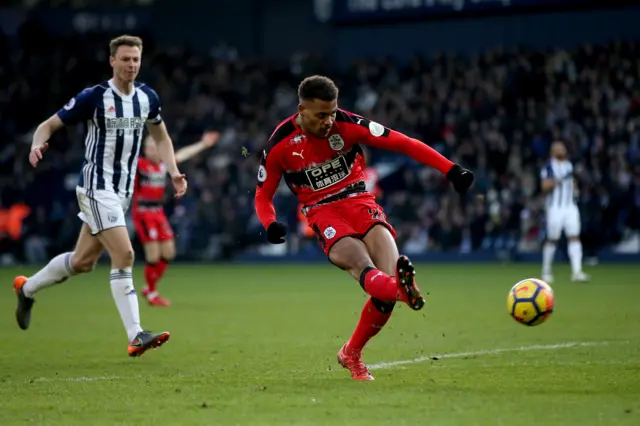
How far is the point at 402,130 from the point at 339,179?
20752 mm

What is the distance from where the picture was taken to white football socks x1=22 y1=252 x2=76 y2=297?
938 centimetres

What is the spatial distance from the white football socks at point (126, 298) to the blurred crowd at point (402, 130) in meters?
17.5

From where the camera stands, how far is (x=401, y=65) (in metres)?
31.3

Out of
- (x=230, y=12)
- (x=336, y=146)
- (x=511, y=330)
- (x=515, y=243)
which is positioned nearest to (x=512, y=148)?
(x=515, y=243)

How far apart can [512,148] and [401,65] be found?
5.77 metres

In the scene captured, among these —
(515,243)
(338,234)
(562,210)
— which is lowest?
(515,243)

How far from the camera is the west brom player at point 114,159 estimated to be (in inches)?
350

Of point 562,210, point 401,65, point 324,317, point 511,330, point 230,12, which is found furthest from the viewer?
point 230,12

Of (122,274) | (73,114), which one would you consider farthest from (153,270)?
(73,114)

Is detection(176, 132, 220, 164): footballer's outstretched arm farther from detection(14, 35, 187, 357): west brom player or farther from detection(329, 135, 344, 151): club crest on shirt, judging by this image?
detection(329, 135, 344, 151): club crest on shirt

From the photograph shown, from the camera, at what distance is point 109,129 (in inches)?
356

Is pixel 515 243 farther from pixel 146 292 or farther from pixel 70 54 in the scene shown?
pixel 70 54

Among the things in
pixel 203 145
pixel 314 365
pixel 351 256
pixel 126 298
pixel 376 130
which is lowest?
pixel 314 365

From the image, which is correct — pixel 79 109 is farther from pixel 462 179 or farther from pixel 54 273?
Result: pixel 462 179
